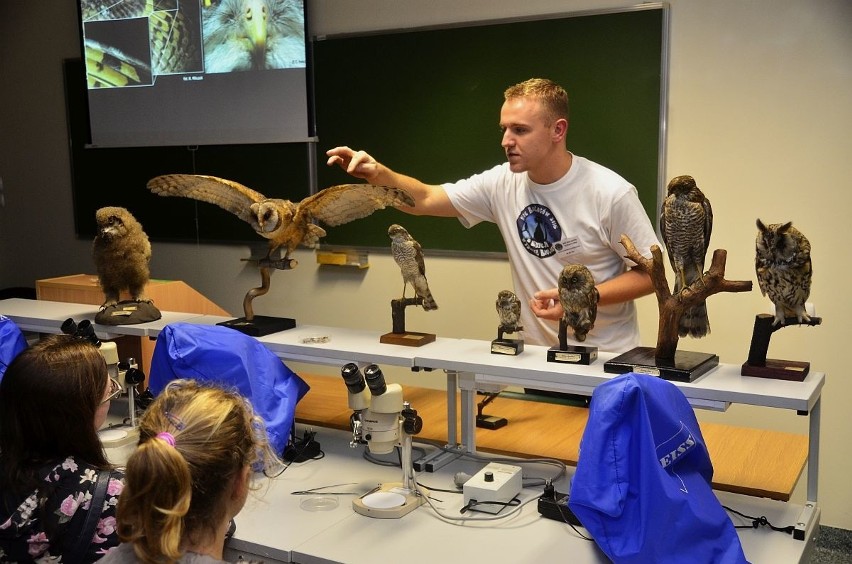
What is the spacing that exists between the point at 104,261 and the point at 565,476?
1.74 m

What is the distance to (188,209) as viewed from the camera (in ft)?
Result: 16.5

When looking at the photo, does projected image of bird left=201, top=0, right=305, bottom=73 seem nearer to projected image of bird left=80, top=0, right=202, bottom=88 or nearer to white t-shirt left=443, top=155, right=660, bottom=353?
projected image of bird left=80, top=0, right=202, bottom=88

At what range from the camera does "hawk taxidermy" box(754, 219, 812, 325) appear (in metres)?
1.95

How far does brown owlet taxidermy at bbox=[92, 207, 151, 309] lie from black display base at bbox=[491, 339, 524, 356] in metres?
1.34

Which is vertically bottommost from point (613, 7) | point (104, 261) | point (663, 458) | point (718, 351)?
point (718, 351)

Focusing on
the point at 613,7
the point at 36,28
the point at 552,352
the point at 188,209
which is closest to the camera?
the point at 552,352

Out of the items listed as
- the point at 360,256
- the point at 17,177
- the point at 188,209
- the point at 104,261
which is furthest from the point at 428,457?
the point at 17,177

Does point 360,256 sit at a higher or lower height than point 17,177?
lower

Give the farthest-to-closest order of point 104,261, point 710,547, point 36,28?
point 36,28 < point 104,261 < point 710,547

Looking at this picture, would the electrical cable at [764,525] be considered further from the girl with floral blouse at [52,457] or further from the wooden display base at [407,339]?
the girl with floral blouse at [52,457]

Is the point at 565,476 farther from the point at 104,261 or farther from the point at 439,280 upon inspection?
the point at 439,280

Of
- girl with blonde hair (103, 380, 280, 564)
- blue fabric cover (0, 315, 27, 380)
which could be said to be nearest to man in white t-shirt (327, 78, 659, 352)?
blue fabric cover (0, 315, 27, 380)

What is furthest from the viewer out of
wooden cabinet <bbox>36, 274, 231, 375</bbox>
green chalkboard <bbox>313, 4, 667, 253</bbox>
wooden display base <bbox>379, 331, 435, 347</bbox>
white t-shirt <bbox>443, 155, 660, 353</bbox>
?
green chalkboard <bbox>313, 4, 667, 253</bbox>

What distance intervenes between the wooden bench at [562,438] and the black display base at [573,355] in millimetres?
331
